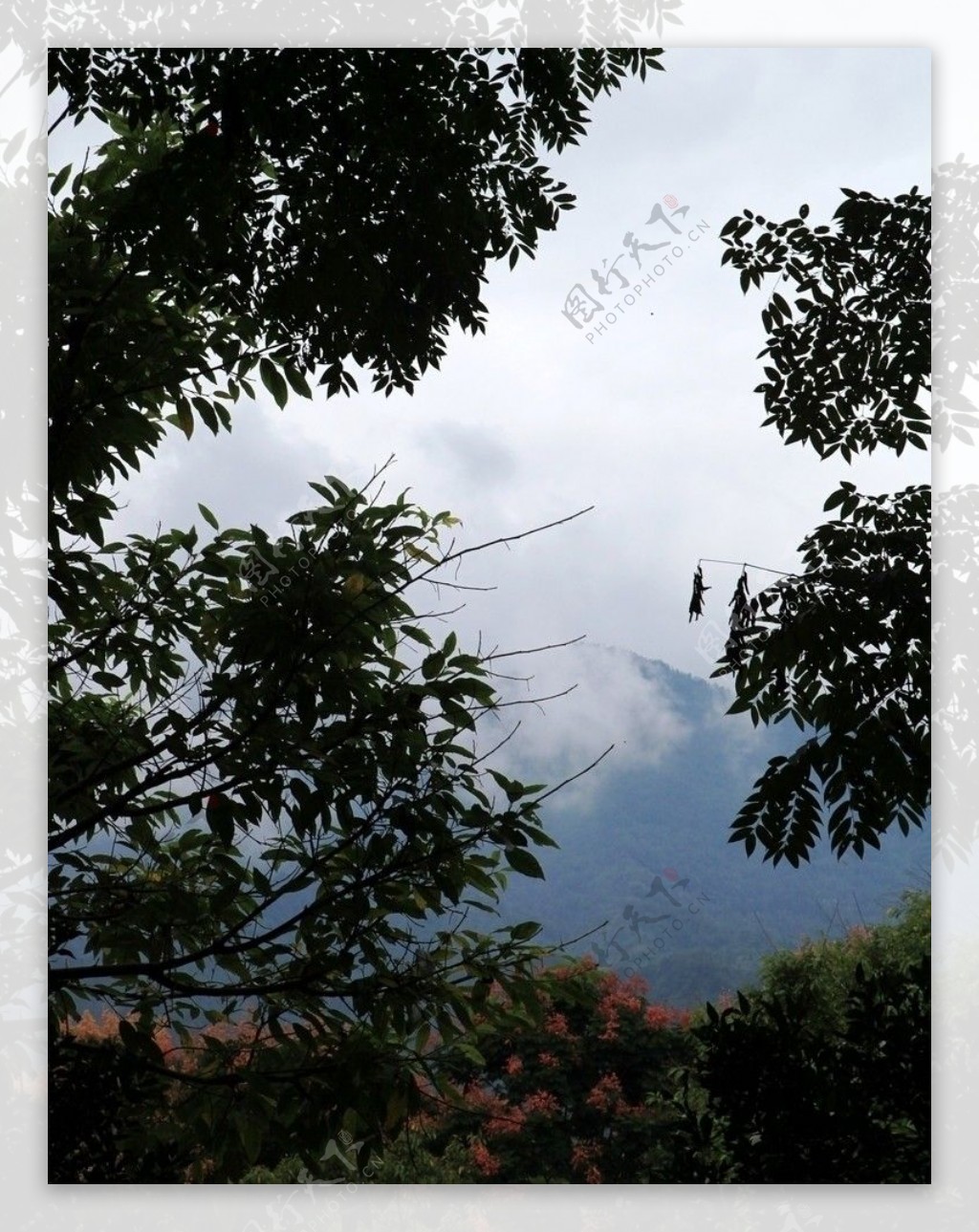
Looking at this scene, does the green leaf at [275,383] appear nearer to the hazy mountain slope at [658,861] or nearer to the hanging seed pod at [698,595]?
the hazy mountain slope at [658,861]

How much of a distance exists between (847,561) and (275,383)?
1392 millimetres

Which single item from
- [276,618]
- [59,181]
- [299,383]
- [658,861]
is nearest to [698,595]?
[658,861]

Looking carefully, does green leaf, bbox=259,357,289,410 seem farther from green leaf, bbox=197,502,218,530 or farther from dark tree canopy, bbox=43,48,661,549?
green leaf, bbox=197,502,218,530

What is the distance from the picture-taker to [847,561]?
251 centimetres

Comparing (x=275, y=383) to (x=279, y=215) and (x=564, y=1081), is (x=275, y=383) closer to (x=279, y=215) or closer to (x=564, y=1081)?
(x=279, y=215)

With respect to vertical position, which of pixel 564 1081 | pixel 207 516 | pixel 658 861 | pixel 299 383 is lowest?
pixel 564 1081

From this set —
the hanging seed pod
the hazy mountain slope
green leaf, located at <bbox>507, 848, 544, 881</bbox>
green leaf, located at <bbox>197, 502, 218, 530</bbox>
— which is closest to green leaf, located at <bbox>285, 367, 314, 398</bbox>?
green leaf, located at <bbox>197, 502, 218, 530</bbox>

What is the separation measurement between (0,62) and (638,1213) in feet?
10.1

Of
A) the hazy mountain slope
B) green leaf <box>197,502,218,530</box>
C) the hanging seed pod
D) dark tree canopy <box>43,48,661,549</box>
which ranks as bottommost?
the hazy mountain slope

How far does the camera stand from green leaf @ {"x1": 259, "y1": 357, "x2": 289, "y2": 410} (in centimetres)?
251

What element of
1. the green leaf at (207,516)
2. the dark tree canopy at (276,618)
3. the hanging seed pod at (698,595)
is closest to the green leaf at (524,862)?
the dark tree canopy at (276,618)

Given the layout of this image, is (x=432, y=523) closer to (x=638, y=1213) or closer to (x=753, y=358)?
(x=753, y=358)

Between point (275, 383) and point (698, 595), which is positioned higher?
point (275, 383)

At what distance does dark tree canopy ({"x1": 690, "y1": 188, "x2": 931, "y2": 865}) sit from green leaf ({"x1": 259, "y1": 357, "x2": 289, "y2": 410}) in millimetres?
1049
